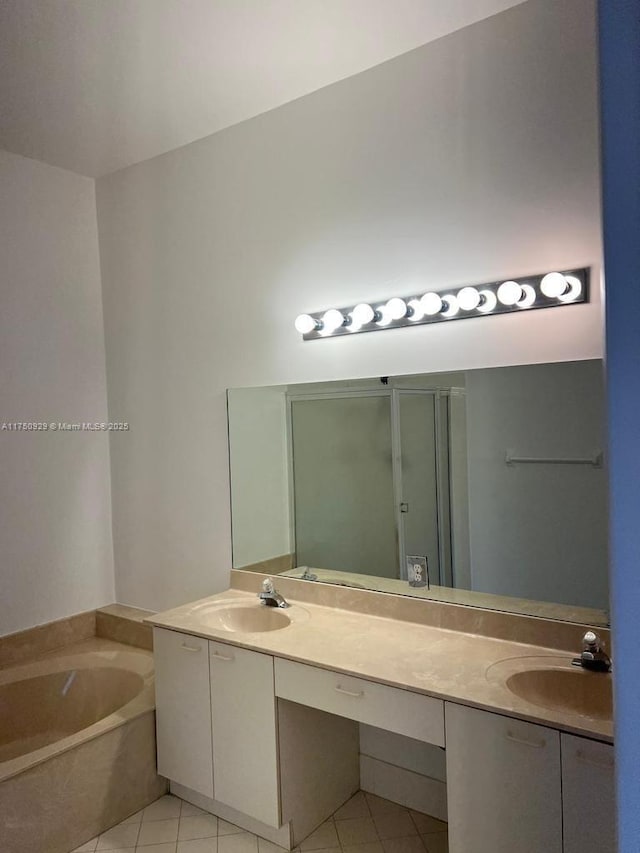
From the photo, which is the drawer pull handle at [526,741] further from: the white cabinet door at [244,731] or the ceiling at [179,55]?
the ceiling at [179,55]

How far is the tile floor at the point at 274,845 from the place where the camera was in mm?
2172

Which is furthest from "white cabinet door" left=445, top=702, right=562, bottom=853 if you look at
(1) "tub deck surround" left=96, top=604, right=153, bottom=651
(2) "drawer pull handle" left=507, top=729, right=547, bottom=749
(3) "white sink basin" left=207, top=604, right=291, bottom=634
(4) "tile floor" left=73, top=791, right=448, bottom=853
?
(1) "tub deck surround" left=96, top=604, right=153, bottom=651

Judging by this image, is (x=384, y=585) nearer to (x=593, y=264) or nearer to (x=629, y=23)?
(x=593, y=264)

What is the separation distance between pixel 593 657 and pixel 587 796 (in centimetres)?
40

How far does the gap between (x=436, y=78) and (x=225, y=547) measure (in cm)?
201

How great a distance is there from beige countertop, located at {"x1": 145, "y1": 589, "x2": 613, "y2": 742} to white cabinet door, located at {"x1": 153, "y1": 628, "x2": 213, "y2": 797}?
0.23 ft

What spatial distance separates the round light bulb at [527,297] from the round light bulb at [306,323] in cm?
79

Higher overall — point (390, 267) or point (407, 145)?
point (407, 145)

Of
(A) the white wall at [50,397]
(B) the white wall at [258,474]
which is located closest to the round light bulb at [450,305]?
(B) the white wall at [258,474]

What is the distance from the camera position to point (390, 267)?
232 cm

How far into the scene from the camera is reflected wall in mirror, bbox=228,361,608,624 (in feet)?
6.40

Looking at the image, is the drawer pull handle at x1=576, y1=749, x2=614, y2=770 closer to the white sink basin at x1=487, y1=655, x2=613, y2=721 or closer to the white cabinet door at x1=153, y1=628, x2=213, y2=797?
the white sink basin at x1=487, y1=655, x2=613, y2=721

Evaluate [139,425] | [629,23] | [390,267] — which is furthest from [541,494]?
[139,425]

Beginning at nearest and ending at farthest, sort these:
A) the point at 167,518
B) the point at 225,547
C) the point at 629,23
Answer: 1. the point at 629,23
2. the point at 225,547
3. the point at 167,518
